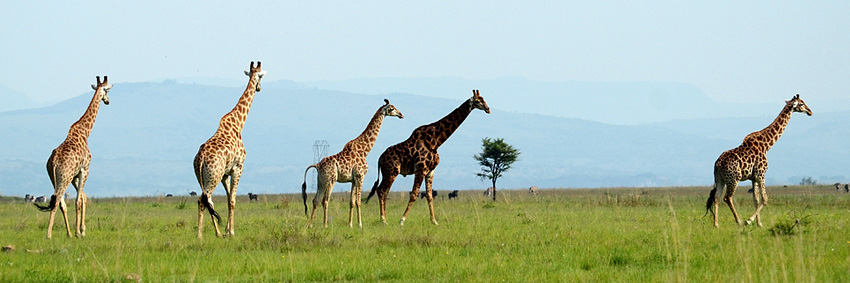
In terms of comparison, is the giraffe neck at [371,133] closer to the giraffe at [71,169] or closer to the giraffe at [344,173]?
the giraffe at [344,173]

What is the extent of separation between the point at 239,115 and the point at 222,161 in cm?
203

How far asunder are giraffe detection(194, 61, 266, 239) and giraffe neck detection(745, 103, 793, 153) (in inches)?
407

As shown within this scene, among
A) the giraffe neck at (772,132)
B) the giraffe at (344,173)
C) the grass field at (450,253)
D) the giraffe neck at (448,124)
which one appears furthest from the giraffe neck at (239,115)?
the giraffe neck at (772,132)

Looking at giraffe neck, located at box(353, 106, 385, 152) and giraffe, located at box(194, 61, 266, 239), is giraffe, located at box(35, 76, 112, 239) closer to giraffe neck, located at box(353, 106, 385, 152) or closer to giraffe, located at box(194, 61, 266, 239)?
Result: giraffe, located at box(194, 61, 266, 239)

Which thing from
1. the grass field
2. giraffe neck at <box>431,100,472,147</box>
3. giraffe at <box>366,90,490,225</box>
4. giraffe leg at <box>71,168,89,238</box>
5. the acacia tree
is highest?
the acacia tree

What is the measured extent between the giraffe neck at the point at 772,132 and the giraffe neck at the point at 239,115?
1023 cm

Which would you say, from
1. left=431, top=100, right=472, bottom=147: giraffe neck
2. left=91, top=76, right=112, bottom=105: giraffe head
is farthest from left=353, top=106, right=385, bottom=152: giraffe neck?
left=91, top=76, right=112, bottom=105: giraffe head

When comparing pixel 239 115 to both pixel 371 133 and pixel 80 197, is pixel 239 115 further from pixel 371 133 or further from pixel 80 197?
pixel 371 133

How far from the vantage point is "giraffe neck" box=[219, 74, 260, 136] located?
18641 millimetres

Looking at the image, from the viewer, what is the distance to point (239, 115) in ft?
64.0

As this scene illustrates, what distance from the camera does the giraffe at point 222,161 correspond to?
1747 cm

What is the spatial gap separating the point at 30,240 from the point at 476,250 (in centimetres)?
856

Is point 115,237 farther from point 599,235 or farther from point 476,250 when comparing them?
point 599,235

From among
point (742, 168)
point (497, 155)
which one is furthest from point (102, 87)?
point (497, 155)
